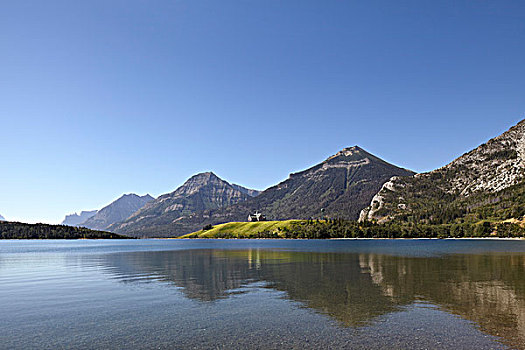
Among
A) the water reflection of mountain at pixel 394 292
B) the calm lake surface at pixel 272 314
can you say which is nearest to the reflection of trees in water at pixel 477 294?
the water reflection of mountain at pixel 394 292

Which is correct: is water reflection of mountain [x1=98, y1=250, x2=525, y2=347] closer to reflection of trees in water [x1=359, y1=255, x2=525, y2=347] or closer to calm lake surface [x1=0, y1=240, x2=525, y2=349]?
reflection of trees in water [x1=359, y1=255, x2=525, y2=347]

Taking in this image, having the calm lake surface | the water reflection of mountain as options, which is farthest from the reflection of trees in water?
the calm lake surface

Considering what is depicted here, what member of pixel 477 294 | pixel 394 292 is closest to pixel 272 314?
pixel 394 292

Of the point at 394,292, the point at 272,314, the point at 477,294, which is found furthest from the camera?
the point at 394,292

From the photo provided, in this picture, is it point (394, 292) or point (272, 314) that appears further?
point (394, 292)

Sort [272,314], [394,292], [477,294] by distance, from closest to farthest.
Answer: [272,314]
[477,294]
[394,292]

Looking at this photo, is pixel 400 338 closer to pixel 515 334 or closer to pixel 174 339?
pixel 515 334

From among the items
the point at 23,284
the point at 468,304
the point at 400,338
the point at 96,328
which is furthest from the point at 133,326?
the point at 23,284

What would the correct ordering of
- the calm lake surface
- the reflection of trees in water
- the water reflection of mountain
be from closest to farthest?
the calm lake surface, the reflection of trees in water, the water reflection of mountain

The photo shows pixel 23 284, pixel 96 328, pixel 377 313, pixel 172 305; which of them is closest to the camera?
pixel 96 328

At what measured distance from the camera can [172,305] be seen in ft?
125

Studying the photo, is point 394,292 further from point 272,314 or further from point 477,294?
point 272,314

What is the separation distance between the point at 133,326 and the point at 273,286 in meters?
24.5

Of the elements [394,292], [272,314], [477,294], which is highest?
[272,314]
